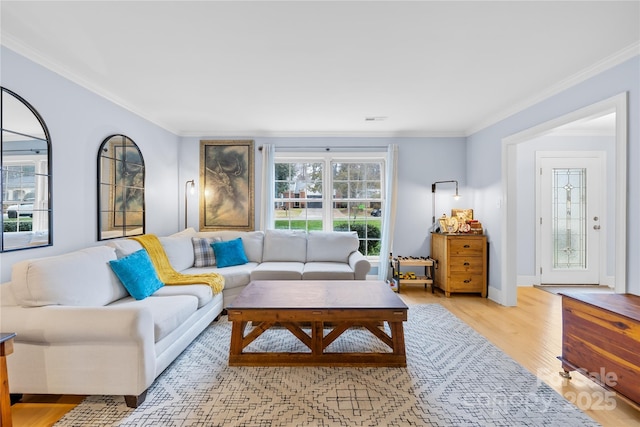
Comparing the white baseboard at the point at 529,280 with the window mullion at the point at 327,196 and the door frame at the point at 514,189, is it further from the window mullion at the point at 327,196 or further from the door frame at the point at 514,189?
the window mullion at the point at 327,196

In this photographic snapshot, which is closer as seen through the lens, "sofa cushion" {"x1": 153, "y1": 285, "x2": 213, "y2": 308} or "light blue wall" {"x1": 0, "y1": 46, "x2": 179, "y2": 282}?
"light blue wall" {"x1": 0, "y1": 46, "x2": 179, "y2": 282}

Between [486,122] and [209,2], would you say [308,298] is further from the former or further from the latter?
[486,122]

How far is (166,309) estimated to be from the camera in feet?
7.61

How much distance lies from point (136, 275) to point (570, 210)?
6094mm

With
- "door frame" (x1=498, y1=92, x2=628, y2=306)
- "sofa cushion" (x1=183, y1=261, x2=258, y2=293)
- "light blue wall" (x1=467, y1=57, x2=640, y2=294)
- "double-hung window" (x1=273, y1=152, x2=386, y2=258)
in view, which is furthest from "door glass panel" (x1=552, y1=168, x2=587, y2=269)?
"sofa cushion" (x1=183, y1=261, x2=258, y2=293)

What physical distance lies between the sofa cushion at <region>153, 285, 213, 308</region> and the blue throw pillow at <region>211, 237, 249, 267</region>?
2.83 ft

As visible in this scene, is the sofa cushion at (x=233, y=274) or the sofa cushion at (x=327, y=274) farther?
the sofa cushion at (x=327, y=274)

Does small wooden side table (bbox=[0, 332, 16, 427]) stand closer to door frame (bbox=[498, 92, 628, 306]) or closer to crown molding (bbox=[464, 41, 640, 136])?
door frame (bbox=[498, 92, 628, 306])

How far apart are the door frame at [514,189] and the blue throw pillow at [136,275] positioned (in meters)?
3.92

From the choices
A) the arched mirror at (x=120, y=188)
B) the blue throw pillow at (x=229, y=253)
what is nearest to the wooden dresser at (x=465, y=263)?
the blue throw pillow at (x=229, y=253)

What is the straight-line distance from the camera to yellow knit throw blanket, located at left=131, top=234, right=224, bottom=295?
3072 millimetres

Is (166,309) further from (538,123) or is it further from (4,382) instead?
(538,123)

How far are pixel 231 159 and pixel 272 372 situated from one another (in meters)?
3.43

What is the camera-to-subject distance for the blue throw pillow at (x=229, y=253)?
3.90 meters
